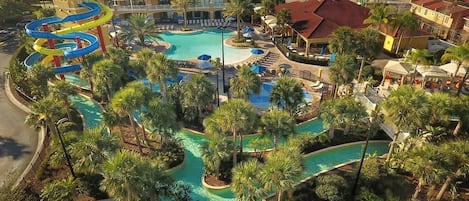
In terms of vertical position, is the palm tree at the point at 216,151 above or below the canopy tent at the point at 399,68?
below

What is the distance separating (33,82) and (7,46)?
33822 millimetres

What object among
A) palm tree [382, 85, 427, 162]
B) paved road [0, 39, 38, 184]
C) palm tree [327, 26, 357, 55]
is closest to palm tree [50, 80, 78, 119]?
paved road [0, 39, 38, 184]

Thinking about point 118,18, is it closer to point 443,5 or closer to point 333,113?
point 333,113

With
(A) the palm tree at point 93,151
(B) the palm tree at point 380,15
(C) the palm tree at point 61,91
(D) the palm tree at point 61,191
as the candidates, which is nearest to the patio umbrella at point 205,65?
(C) the palm tree at point 61,91

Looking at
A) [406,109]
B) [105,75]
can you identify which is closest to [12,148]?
[105,75]

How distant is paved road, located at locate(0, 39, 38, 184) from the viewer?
103ft

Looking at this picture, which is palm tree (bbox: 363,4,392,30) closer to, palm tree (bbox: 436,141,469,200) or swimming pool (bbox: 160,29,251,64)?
swimming pool (bbox: 160,29,251,64)

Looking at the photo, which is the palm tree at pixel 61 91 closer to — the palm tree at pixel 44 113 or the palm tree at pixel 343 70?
the palm tree at pixel 44 113

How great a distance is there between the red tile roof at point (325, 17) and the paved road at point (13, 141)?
41.2 metres

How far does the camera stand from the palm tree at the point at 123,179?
2081 centimetres

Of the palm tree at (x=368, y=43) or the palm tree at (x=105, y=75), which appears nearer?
the palm tree at (x=105, y=75)

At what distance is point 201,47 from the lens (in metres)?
60.3

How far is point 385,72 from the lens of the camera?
41781 mm

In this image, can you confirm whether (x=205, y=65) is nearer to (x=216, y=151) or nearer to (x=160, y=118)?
(x=160, y=118)
